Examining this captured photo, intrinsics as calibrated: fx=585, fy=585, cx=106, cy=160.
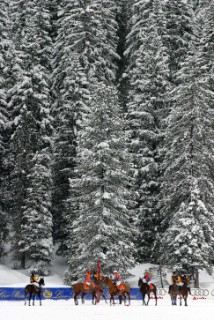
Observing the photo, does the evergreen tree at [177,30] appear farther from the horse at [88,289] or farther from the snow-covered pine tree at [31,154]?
the horse at [88,289]

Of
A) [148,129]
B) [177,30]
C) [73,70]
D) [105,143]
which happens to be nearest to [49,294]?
[105,143]

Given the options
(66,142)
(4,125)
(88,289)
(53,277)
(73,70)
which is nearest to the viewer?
(88,289)

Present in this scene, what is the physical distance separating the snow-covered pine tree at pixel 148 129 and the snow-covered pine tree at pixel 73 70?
469 cm

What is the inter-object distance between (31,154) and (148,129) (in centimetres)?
1014

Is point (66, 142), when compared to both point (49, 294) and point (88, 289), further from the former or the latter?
point (88, 289)

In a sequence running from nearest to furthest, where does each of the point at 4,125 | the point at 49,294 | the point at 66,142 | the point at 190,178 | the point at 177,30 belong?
the point at 49,294 → the point at 190,178 → the point at 4,125 → the point at 66,142 → the point at 177,30

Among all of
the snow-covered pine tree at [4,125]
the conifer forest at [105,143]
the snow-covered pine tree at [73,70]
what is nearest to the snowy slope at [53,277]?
the conifer forest at [105,143]

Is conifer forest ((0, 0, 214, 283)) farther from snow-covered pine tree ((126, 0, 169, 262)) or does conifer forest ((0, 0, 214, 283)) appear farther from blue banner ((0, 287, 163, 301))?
blue banner ((0, 287, 163, 301))

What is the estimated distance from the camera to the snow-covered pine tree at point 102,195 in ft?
131

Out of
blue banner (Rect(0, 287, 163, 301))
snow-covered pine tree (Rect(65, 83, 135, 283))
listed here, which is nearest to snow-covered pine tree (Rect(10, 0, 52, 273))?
snow-covered pine tree (Rect(65, 83, 135, 283))

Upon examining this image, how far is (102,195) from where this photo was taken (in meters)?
40.8

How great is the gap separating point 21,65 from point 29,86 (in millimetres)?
3285

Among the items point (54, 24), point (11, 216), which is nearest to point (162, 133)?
point (11, 216)

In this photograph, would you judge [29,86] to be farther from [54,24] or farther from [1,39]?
[54,24]
